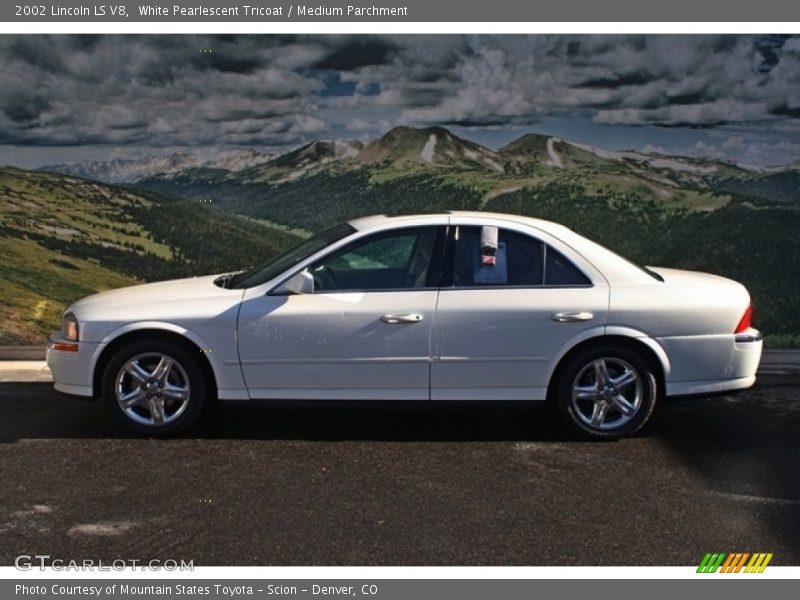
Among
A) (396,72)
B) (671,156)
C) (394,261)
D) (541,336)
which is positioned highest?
(396,72)

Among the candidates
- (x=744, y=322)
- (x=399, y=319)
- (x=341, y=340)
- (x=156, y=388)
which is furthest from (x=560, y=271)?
(x=156, y=388)

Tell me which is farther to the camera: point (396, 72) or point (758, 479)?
point (396, 72)

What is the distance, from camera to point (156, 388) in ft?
19.2

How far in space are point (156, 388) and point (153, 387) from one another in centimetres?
2

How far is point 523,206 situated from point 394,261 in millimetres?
3762

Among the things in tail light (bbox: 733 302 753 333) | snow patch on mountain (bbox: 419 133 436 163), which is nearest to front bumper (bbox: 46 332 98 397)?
tail light (bbox: 733 302 753 333)

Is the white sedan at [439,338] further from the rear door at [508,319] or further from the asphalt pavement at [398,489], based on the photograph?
the asphalt pavement at [398,489]

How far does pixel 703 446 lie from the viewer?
5875 millimetres

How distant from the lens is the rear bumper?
5.81 metres

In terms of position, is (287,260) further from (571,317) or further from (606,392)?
(606,392)

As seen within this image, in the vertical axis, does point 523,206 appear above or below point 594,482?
above

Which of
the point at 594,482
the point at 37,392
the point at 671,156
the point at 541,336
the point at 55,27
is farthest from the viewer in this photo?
the point at 671,156
